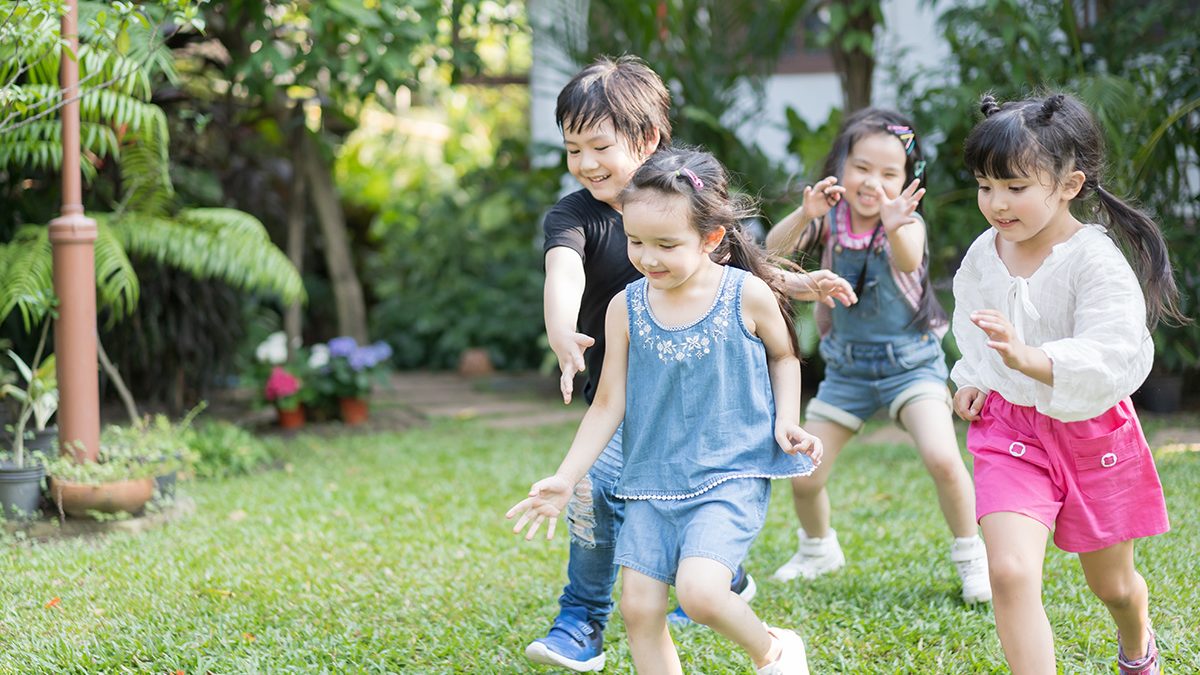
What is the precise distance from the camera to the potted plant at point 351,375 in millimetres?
7133

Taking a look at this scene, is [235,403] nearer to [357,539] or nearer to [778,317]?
[357,539]

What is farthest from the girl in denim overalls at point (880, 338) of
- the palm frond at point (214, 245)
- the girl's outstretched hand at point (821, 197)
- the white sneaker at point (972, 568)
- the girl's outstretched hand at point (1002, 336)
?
the palm frond at point (214, 245)

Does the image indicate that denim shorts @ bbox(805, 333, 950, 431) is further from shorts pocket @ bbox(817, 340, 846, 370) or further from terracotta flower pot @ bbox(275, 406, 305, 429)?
terracotta flower pot @ bbox(275, 406, 305, 429)

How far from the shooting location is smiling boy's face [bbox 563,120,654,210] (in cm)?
277

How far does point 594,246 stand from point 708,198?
0.55 metres

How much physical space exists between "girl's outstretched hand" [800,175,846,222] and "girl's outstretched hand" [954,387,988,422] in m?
0.66

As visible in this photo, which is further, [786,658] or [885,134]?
[885,134]

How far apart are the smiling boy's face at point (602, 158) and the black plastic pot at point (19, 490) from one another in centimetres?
271

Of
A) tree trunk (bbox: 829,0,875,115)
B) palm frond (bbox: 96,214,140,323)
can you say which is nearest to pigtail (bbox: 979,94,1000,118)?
palm frond (bbox: 96,214,140,323)

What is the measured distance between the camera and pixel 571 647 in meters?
2.91

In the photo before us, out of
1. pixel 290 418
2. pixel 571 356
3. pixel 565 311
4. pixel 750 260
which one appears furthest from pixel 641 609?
pixel 290 418

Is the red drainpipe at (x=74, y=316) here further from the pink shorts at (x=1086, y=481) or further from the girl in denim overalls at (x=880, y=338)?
the pink shorts at (x=1086, y=481)

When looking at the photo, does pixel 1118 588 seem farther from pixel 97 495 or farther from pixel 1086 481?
pixel 97 495

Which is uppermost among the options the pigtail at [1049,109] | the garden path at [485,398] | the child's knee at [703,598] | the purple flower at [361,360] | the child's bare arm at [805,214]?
the pigtail at [1049,109]
